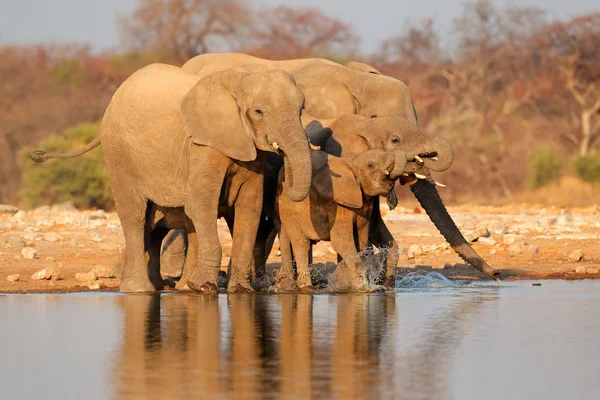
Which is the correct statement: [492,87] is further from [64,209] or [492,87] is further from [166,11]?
[64,209]

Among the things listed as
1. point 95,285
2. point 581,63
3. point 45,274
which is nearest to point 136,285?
point 95,285

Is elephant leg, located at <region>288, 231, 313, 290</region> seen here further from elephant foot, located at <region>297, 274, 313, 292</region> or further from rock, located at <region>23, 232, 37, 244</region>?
rock, located at <region>23, 232, 37, 244</region>

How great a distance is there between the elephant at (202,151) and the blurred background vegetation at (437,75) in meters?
18.6

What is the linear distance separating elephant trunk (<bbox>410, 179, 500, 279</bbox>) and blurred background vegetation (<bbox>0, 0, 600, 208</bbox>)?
17556 mm

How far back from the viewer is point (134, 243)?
12.3 m

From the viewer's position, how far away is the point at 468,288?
11.8 m

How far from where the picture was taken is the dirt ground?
13.2 m

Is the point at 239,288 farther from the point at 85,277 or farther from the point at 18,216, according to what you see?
the point at 18,216

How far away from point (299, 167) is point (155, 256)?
2.67 meters

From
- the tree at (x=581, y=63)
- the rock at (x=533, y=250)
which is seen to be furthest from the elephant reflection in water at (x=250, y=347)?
the tree at (x=581, y=63)

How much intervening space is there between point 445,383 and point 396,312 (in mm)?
2982

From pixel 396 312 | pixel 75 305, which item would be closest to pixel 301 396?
pixel 396 312

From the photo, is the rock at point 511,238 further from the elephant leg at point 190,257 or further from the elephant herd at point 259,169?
the elephant leg at point 190,257

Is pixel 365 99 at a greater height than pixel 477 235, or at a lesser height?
greater
